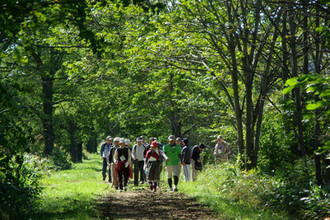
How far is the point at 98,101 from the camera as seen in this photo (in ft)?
88.5

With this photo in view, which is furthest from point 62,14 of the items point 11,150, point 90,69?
point 90,69

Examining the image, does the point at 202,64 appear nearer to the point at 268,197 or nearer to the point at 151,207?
the point at 151,207

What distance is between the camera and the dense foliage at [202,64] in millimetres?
8148

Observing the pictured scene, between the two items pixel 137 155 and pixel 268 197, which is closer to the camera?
pixel 268 197

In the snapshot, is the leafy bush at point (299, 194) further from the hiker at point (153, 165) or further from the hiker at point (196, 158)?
the hiker at point (196, 158)

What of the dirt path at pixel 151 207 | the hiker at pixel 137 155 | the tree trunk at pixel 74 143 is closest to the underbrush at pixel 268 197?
the dirt path at pixel 151 207

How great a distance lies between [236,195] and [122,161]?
4.59 meters

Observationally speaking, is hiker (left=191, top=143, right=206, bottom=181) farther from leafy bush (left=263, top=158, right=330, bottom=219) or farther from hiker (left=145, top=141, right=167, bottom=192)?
leafy bush (left=263, top=158, right=330, bottom=219)

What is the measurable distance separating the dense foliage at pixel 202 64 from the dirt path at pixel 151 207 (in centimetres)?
180

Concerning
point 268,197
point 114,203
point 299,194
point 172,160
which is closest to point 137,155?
point 172,160

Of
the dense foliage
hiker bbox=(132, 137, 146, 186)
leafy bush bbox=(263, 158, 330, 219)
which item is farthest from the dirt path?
hiker bbox=(132, 137, 146, 186)

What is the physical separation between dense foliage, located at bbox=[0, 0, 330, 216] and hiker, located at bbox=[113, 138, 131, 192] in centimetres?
242

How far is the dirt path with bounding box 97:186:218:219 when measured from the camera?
1105 centimetres

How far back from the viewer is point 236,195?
1357 centimetres
